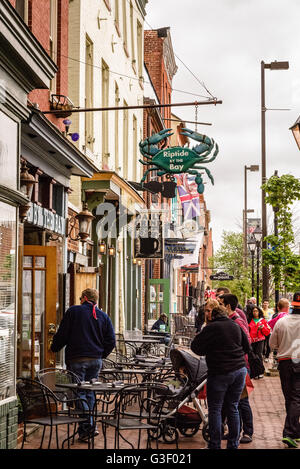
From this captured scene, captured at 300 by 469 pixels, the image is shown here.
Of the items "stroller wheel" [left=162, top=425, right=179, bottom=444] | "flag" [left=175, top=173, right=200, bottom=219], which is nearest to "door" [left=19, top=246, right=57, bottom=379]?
"stroller wheel" [left=162, top=425, right=179, bottom=444]

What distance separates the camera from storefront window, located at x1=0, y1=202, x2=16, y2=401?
854cm

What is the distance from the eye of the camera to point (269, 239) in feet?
70.2

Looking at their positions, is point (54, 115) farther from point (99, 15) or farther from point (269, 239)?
point (269, 239)

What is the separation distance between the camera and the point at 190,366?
1041 centimetres

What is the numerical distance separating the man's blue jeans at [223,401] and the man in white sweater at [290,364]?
116 cm

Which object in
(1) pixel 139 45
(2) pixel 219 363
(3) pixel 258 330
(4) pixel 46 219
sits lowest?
(3) pixel 258 330

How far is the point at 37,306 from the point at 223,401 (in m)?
4.36

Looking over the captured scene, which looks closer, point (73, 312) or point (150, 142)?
point (73, 312)

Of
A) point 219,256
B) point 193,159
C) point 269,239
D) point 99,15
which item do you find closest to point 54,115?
point 193,159

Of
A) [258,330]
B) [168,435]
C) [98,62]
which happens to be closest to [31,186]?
[168,435]

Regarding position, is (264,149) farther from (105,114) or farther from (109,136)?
(105,114)

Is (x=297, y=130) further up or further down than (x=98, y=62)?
further down
